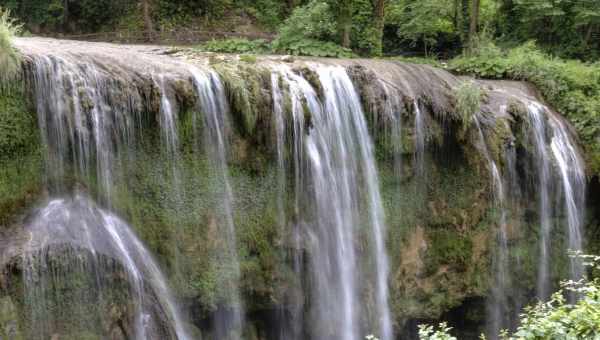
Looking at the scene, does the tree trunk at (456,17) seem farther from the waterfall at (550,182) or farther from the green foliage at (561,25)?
the waterfall at (550,182)

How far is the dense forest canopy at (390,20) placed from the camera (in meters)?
17.9

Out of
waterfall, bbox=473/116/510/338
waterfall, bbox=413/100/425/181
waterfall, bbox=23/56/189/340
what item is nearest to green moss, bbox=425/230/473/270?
waterfall, bbox=473/116/510/338

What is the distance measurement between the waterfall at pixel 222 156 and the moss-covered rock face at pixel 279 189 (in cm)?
7

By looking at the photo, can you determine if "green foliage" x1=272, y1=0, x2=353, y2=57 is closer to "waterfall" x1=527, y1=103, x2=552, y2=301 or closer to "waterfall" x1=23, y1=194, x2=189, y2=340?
"waterfall" x1=527, y1=103, x2=552, y2=301

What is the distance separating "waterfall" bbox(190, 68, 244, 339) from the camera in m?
9.52

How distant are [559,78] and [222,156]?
30.9 feet

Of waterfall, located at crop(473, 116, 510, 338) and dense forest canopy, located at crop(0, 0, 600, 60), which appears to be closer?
waterfall, located at crop(473, 116, 510, 338)

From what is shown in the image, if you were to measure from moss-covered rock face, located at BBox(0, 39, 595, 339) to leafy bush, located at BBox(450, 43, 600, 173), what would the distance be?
7.10 feet

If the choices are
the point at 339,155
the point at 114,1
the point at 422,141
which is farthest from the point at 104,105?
the point at 114,1

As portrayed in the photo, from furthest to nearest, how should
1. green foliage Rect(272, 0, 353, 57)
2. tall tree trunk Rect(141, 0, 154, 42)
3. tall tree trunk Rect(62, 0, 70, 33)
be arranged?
tall tree trunk Rect(62, 0, 70, 33) < tall tree trunk Rect(141, 0, 154, 42) < green foliage Rect(272, 0, 353, 57)

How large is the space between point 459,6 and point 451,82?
30.3 ft

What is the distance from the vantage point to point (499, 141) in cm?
1224

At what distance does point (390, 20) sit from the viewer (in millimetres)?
21281

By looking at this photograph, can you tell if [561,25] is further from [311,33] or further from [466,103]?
[466,103]
